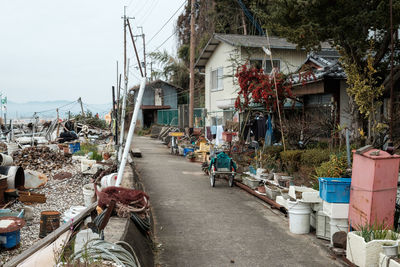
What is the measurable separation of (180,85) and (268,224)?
3831 cm

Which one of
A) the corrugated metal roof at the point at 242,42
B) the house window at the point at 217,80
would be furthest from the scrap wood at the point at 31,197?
the house window at the point at 217,80

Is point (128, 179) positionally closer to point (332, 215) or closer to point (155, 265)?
point (155, 265)

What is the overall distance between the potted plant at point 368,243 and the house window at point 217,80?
18926 mm

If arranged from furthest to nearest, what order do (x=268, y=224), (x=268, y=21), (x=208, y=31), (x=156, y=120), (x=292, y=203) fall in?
(x=156, y=120) → (x=208, y=31) → (x=268, y=21) → (x=268, y=224) → (x=292, y=203)

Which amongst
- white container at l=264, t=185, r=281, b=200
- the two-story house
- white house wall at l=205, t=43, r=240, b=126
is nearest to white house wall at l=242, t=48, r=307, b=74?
the two-story house

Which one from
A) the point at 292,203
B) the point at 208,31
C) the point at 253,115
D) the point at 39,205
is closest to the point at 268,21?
the point at 292,203

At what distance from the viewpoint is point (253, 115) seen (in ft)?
51.6

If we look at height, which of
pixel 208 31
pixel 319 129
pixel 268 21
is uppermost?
pixel 208 31

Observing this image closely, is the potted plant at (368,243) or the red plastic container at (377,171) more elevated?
the red plastic container at (377,171)

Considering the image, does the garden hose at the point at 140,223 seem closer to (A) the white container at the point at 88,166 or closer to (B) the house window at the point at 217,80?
(A) the white container at the point at 88,166

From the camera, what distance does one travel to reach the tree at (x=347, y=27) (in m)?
8.42

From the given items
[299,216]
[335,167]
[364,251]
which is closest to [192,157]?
[299,216]

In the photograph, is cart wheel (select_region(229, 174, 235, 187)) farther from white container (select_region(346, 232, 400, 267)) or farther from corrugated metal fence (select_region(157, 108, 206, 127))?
corrugated metal fence (select_region(157, 108, 206, 127))

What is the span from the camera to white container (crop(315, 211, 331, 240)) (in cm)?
691
